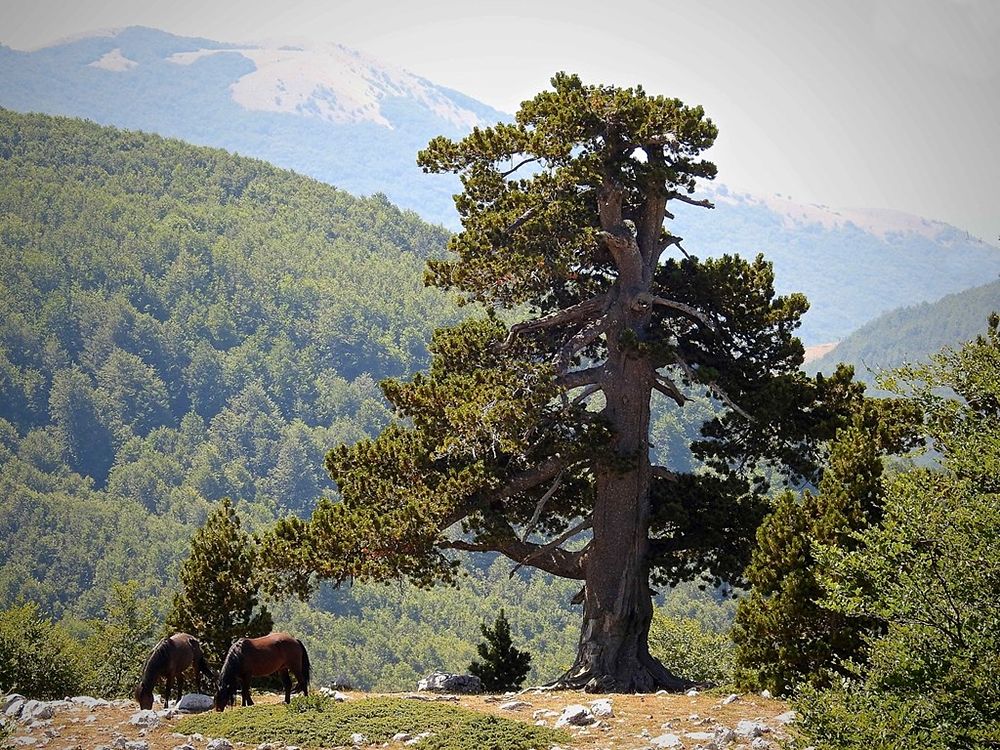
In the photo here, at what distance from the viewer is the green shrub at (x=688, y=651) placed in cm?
3816

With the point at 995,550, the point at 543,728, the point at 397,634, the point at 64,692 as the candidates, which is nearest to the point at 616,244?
the point at 543,728

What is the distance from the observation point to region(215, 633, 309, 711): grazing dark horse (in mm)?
17984

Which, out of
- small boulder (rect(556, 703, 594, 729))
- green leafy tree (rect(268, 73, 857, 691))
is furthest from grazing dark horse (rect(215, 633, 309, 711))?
small boulder (rect(556, 703, 594, 729))

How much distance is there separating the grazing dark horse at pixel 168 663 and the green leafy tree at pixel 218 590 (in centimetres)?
240

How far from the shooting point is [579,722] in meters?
16.0

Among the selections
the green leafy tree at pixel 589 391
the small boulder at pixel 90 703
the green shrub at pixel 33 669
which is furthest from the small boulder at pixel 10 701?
the green leafy tree at pixel 589 391

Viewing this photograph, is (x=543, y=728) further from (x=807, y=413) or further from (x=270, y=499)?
(x=270, y=499)

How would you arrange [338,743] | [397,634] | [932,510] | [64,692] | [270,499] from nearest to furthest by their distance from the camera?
1. [932,510]
2. [338,743]
3. [64,692]
4. [397,634]
5. [270,499]

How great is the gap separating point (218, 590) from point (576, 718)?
343 inches

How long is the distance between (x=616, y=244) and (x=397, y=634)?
122 meters

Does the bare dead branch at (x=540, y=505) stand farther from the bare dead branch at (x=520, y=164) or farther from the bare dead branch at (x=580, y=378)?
the bare dead branch at (x=520, y=164)

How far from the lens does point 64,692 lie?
26.6 metres

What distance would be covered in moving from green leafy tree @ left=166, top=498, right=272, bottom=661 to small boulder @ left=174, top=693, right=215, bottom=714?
3.45m

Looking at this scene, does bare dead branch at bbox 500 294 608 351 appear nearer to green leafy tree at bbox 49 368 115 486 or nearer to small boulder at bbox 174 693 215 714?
small boulder at bbox 174 693 215 714
